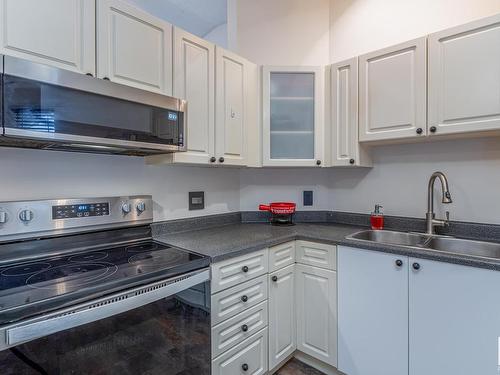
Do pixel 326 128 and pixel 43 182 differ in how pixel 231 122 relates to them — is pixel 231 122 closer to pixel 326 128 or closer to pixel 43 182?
pixel 326 128

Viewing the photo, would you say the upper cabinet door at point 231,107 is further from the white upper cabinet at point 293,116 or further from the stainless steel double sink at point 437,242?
the stainless steel double sink at point 437,242

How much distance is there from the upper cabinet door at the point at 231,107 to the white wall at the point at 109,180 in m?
0.32

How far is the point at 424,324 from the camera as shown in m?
1.37

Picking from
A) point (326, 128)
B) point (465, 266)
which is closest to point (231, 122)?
point (326, 128)

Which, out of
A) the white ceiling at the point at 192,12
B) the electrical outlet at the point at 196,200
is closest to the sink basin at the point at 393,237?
the electrical outlet at the point at 196,200

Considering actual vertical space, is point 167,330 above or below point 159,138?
below

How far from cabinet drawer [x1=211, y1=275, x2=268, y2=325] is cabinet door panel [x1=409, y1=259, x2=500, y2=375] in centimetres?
75

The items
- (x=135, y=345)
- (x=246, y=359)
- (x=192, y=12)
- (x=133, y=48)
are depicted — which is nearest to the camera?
(x=135, y=345)

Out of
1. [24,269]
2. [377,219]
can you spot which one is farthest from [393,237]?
[24,269]

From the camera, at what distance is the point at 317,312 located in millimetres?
1723

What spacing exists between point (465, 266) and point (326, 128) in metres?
1.18

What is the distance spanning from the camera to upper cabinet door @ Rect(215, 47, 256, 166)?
1.76m

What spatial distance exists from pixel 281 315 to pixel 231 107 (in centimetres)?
132

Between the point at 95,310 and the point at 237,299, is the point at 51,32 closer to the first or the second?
the point at 95,310
